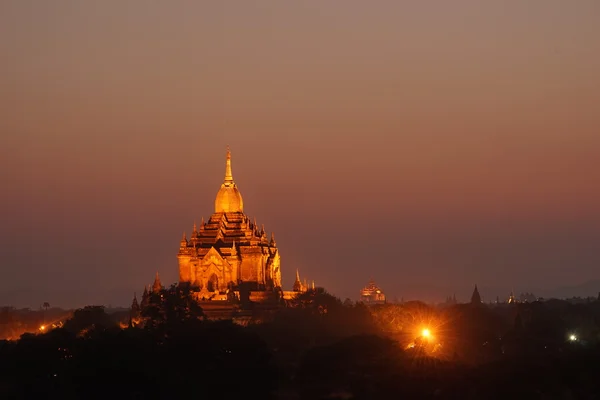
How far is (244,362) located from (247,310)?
4526 centimetres

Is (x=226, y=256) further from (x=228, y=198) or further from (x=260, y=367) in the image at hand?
(x=260, y=367)

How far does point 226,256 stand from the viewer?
15375 cm

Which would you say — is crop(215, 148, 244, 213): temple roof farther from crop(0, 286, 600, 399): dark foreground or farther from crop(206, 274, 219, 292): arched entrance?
crop(0, 286, 600, 399): dark foreground

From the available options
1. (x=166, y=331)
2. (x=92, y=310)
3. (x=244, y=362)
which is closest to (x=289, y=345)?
(x=166, y=331)

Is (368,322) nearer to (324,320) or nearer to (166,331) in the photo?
(324,320)

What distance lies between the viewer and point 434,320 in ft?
545

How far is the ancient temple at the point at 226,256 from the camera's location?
15338 centimetres

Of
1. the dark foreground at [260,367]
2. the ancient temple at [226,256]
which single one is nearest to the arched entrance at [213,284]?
the ancient temple at [226,256]

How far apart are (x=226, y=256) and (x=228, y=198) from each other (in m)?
7.11

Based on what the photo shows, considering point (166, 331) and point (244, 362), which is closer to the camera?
point (244, 362)

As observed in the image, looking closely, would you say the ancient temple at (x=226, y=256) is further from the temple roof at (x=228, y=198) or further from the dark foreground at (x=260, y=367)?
the dark foreground at (x=260, y=367)

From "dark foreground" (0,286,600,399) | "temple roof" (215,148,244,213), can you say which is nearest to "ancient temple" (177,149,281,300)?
"temple roof" (215,148,244,213)

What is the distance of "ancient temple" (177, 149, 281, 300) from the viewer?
503 feet

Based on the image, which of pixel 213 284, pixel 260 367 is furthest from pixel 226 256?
pixel 260 367
